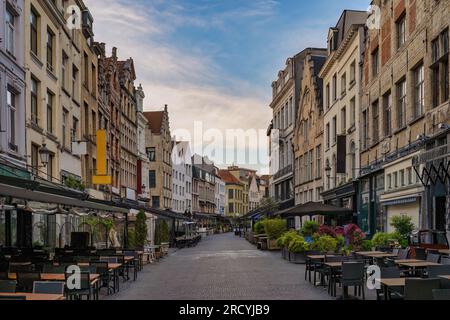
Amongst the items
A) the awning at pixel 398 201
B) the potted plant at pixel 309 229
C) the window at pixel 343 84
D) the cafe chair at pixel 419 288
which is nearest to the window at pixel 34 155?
the potted plant at pixel 309 229

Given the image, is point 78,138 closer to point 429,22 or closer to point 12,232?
point 12,232

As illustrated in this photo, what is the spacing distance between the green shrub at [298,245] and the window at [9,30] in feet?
45.3

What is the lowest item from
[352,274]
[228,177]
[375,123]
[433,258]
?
[352,274]

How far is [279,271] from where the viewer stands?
2080cm

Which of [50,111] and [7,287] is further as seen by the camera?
[50,111]

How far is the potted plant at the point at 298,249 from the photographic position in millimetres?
24609

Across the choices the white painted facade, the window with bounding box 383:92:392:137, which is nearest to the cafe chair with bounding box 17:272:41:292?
the window with bounding box 383:92:392:137

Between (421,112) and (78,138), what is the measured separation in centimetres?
1823

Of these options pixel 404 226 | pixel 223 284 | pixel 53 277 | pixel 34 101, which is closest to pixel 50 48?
pixel 34 101

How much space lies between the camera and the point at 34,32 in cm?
2344

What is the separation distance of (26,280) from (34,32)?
15.9 metres

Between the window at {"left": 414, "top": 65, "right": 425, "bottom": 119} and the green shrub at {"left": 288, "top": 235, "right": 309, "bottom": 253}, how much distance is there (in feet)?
23.2

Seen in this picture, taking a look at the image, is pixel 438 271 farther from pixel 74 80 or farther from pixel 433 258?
pixel 74 80
